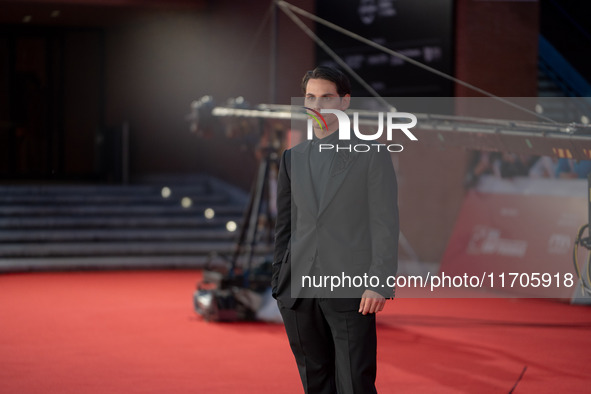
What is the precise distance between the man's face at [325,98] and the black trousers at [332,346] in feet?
1.86

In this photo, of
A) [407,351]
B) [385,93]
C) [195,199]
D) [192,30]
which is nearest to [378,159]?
[407,351]

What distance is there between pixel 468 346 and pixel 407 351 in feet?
1.62

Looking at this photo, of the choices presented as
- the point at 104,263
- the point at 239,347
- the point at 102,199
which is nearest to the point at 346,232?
the point at 239,347

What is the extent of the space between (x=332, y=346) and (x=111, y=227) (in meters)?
9.05

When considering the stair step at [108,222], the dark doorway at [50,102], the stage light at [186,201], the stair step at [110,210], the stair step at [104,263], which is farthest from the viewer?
the dark doorway at [50,102]

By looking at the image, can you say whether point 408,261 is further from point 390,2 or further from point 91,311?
point 91,311

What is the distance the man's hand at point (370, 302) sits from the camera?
241cm

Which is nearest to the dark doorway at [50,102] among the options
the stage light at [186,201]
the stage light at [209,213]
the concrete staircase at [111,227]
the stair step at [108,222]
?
the concrete staircase at [111,227]

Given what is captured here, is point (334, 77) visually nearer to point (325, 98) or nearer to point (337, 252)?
point (325, 98)

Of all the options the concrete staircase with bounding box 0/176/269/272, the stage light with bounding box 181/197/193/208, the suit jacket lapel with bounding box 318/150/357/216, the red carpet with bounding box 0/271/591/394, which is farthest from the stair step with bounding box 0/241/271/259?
the suit jacket lapel with bounding box 318/150/357/216

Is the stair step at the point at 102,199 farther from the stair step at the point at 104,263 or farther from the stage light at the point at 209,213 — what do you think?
the stair step at the point at 104,263

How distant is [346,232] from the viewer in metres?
2.51

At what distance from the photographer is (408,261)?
9195 millimetres

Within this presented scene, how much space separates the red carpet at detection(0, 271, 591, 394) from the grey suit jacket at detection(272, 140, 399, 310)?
1917 millimetres
